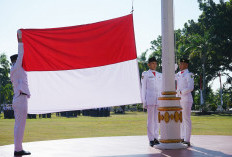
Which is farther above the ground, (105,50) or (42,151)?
(105,50)

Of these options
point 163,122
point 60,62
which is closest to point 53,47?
point 60,62

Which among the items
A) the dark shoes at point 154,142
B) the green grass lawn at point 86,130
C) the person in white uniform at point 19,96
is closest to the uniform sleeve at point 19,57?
the person in white uniform at point 19,96

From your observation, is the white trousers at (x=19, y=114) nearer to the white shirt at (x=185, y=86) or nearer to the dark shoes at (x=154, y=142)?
the dark shoes at (x=154, y=142)

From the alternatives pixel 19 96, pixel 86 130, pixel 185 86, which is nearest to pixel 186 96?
pixel 185 86

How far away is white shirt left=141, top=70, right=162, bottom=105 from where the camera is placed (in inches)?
336

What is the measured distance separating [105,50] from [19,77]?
1858 millimetres

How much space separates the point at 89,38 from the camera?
24.9ft

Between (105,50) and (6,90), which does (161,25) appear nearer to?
(105,50)

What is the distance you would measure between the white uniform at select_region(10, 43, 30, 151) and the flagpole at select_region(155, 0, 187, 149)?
9.39ft

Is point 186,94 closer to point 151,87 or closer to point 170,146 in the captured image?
point 151,87

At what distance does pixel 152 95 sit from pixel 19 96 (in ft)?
10.4

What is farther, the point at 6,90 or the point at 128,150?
the point at 6,90

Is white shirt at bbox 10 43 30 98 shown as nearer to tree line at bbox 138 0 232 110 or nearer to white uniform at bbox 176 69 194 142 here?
white uniform at bbox 176 69 194 142

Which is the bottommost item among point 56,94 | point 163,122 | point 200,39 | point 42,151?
point 42,151
